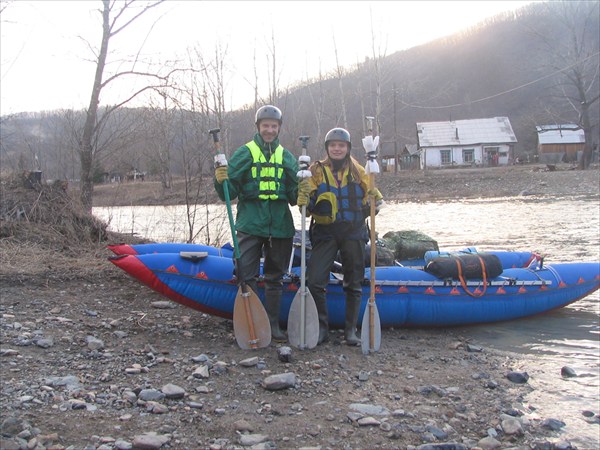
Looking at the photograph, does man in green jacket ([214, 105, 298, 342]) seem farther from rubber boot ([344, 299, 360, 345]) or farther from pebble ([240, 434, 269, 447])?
pebble ([240, 434, 269, 447])

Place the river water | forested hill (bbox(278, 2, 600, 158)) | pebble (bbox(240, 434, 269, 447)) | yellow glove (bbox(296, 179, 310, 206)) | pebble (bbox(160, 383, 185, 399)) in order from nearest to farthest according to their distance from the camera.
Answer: pebble (bbox(240, 434, 269, 447)), pebble (bbox(160, 383, 185, 399)), the river water, yellow glove (bbox(296, 179, 310, 206)), forested hill (bbox(278, 2, 600, 158))

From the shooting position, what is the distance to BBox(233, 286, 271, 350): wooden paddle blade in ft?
15.4

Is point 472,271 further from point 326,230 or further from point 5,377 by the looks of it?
point 5,377

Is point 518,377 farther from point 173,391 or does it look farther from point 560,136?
point 560,136

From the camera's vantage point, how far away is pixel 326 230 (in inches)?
197

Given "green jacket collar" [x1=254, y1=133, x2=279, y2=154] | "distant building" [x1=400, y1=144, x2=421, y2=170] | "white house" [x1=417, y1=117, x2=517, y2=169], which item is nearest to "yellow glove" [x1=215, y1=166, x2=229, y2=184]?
"green jacket collar" [x1=254, y1=133, x2=279, y2=154]

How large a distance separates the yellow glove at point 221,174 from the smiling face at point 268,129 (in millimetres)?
471

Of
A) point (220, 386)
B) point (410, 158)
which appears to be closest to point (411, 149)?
point (410, 158)

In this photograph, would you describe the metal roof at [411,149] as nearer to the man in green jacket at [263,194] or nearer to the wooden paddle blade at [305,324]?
the man in green jacket at [263,194]

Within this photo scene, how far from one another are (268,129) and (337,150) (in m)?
0.66

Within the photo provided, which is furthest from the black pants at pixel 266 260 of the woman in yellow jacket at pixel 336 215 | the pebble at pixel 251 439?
the pebble at pixel 251 439

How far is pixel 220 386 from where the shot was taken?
3.84 meters

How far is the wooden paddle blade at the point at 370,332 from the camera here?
4934mm

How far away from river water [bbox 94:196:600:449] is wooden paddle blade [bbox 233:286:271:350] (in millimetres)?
2175
